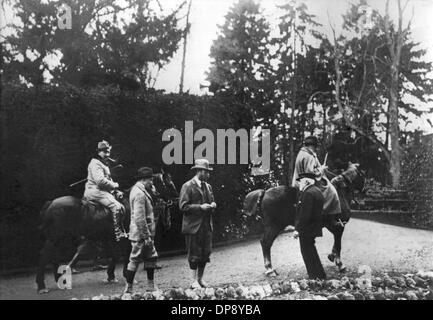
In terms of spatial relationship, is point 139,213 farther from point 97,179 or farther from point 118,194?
point 97,179

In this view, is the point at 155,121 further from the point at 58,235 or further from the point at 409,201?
the point at 409,201

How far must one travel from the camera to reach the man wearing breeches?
7.68 meters

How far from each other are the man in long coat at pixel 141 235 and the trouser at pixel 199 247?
586mm

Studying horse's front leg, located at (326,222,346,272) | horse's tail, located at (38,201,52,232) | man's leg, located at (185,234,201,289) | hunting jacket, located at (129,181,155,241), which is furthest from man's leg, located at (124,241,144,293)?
horse's front leg, located at (326,222,346,272)

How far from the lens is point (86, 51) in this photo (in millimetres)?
8414

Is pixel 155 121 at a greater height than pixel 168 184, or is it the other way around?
pixel 155 121

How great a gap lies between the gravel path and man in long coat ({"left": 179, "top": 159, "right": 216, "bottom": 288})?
0.24m

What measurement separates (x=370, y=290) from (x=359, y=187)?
180 centimetres

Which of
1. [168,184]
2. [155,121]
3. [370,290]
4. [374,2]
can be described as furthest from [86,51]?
[370,290]
